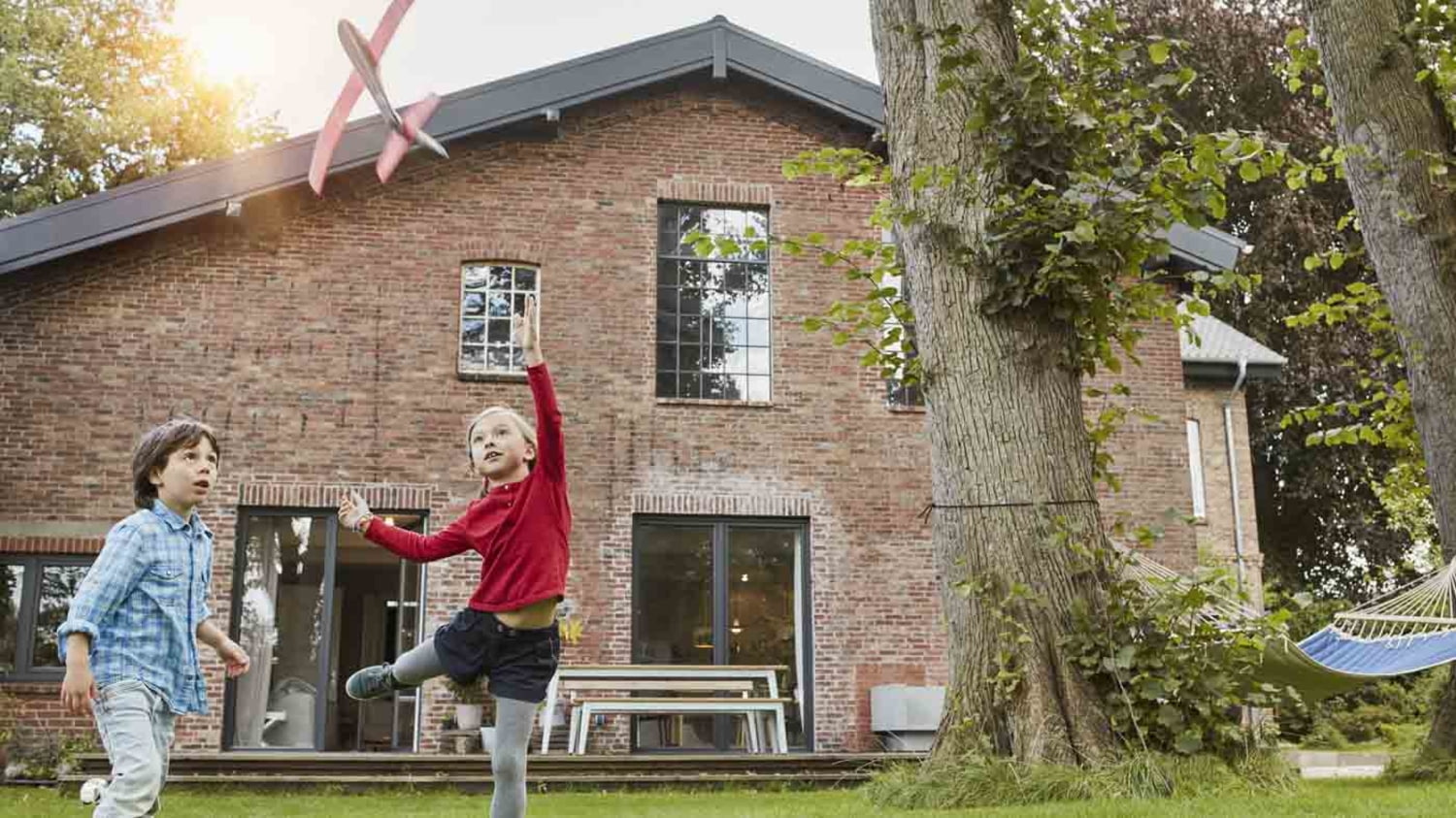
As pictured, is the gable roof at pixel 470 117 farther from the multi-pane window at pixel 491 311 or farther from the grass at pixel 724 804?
the grass at pixel 724 804

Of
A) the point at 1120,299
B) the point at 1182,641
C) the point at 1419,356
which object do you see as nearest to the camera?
the point at 1182,641

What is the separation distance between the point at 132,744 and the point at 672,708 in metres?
7.96

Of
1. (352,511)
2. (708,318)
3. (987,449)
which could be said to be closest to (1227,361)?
(708,318)

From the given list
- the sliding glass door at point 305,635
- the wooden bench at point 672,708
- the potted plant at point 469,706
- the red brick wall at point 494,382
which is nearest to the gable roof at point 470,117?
A: the red brick wall at point 494,382

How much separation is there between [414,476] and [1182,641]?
8.28 metres

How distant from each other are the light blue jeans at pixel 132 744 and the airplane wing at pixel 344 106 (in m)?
8.43

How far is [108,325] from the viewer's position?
1171 cm

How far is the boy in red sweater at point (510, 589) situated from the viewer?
4.00m

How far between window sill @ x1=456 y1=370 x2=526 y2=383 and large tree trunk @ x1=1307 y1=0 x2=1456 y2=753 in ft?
23.5

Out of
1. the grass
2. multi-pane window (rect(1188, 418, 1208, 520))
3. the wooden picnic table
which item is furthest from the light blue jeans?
multi-pane window (rect(1188, 418, 1208, 520))

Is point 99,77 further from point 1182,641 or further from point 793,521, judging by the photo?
point 1182,641

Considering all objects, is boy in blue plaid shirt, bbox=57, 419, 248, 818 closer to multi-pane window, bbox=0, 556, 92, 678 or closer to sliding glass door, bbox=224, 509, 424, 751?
sliding glass door, bbox=224, 509, 424, 751

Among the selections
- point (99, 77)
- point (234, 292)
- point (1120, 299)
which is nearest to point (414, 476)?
point (234, 292)

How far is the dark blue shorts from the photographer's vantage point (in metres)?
4.07
